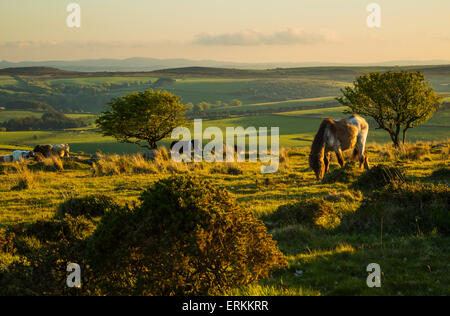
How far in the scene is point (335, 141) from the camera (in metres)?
17.5

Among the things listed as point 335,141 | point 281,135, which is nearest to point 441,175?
point 335,141

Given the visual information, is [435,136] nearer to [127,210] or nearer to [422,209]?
[422,209]

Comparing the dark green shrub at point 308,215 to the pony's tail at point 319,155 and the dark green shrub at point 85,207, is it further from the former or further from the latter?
the pony's tail at point 319,155

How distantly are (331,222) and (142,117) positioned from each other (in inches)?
929

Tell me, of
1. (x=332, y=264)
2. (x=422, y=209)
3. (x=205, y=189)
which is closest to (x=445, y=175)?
(x=422, y=209)

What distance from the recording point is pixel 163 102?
32375mm

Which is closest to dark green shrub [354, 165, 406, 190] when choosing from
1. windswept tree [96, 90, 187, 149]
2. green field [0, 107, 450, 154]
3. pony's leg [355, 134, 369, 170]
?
pony's leg [355, 134, 369, 170]

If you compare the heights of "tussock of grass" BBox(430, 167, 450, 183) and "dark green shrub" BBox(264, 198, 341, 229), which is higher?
"tussock of grass" BBox(430, 167, 450, 183)

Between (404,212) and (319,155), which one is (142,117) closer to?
(319,155)

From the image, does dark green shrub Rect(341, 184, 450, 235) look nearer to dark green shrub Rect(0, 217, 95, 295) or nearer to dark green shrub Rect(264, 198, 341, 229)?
dark green shrub Rect(264, 198, 341, 229)

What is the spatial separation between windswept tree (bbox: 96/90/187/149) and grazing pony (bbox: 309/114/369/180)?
17770mm

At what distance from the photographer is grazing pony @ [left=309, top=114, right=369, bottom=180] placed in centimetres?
1702

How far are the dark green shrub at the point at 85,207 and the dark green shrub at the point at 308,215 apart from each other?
565cm
